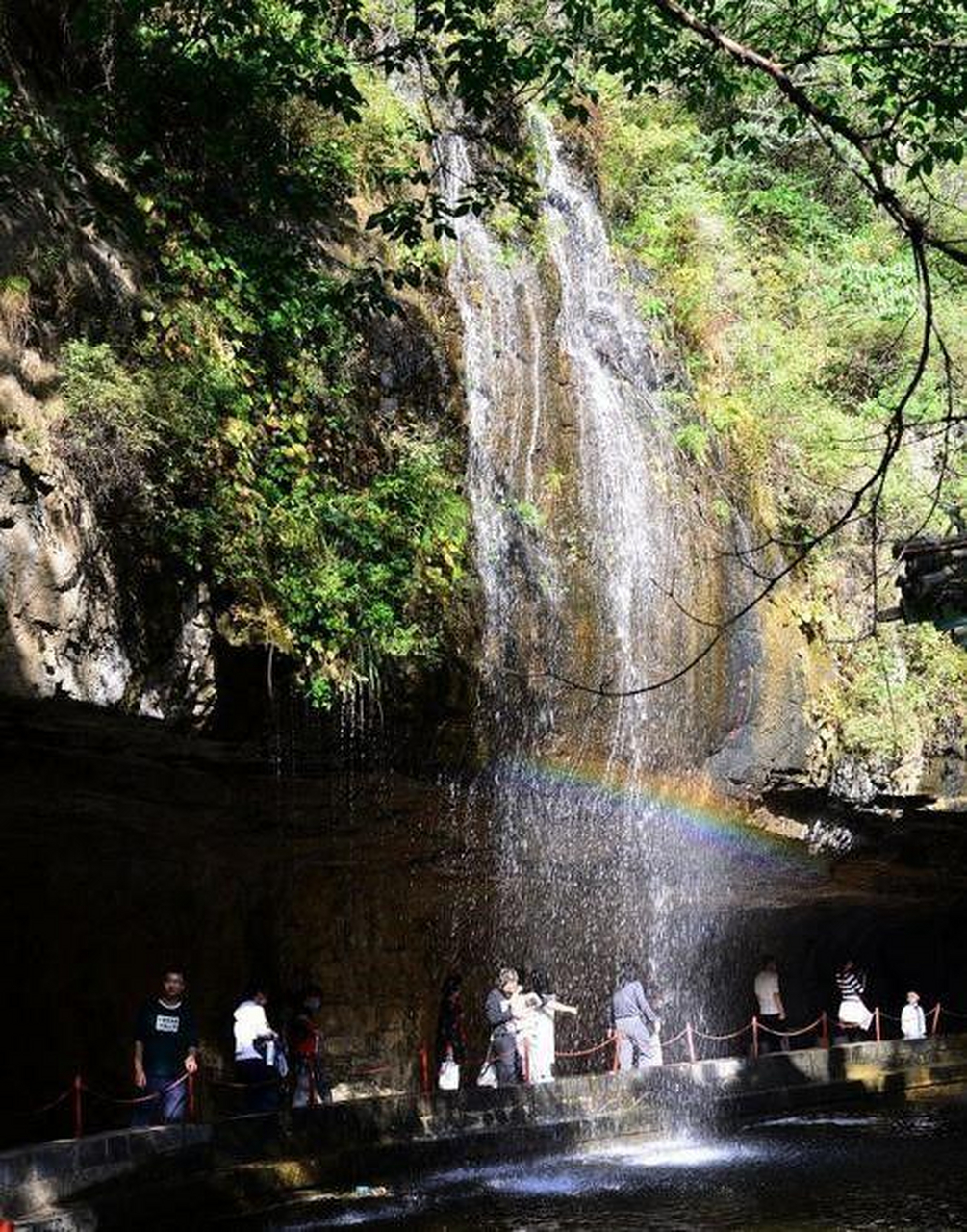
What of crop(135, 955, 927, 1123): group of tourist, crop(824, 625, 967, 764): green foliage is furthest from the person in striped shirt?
crop(824, 625, 967, 764): green foliage

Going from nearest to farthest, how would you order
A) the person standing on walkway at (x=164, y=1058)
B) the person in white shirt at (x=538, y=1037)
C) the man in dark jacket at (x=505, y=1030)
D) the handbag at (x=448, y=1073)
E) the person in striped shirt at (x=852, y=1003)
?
the person standing on walkway at (x=164, y=1058) → the man in dark jacket at (x=505, y=1030) → the person in white shirt at (x=538, y=1037) → the handbag at (x=448, y=1073) → the person in striped shirt at (x=852, y=1003)

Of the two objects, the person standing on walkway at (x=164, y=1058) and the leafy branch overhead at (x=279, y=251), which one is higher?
the leafy branch overhead at (x=279, y=251)

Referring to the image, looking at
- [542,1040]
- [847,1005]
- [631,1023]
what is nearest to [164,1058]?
[542,1040]

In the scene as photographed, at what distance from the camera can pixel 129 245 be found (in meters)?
12.1

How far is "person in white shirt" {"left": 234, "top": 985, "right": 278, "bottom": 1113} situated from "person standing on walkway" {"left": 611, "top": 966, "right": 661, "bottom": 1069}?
4.73m

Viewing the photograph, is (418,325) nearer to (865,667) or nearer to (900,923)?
(865,667)

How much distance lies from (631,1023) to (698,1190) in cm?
521

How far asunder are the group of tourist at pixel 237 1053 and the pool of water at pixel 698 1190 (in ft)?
4.70

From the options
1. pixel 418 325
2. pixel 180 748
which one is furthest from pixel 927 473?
pixel 180 748

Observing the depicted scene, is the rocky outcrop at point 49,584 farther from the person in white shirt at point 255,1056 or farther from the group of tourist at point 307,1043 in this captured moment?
the person in white shirt at point 255,1056

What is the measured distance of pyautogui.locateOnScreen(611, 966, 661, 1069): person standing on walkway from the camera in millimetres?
17141

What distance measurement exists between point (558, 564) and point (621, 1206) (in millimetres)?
6541

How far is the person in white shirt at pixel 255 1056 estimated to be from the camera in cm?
1354

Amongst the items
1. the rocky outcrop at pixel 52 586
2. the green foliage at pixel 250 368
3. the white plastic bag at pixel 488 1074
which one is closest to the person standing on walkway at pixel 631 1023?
the white plastic bag at pixel 488 1074
